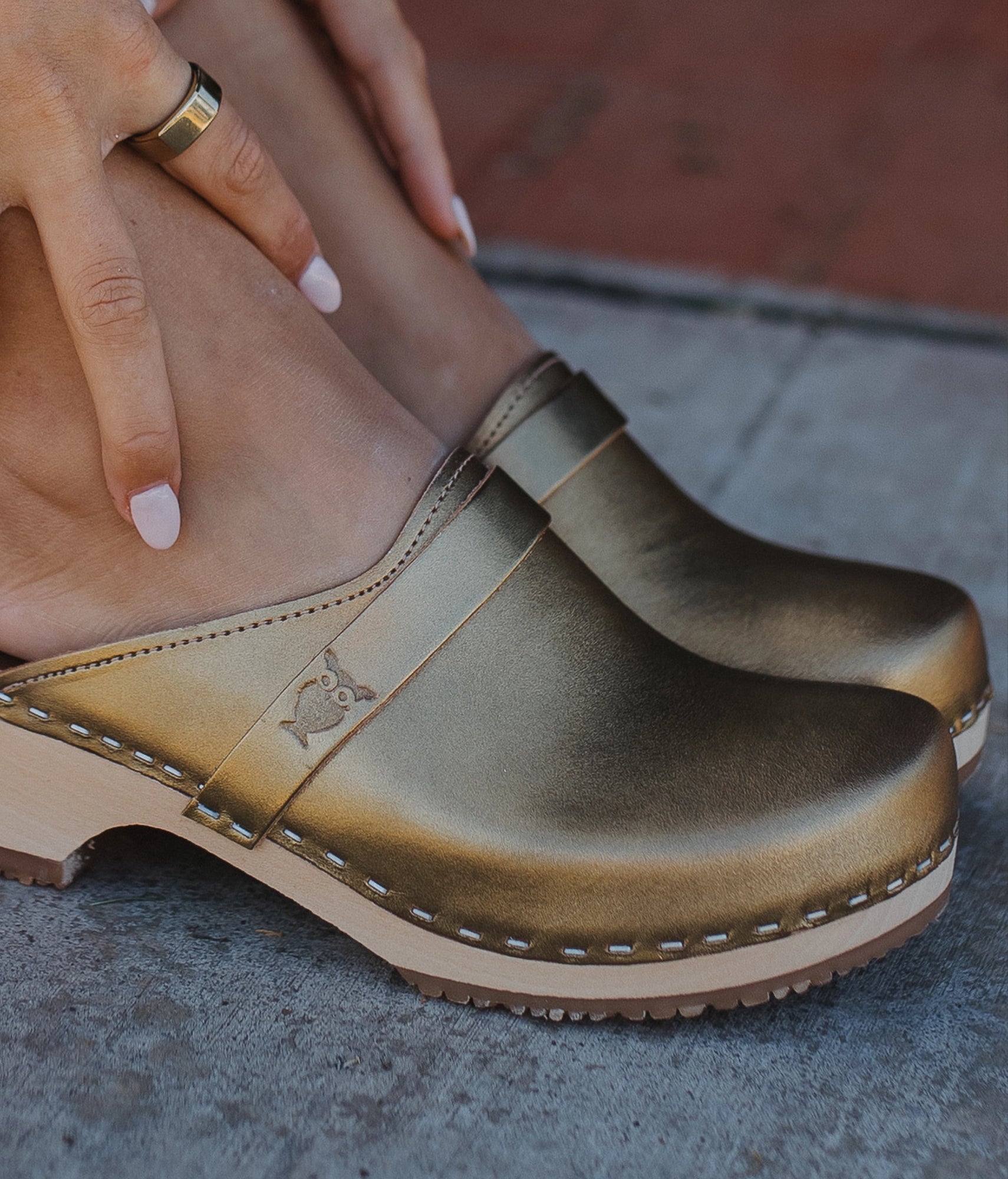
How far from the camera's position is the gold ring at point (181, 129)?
0.76 m

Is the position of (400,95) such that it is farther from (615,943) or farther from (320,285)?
(615,943)

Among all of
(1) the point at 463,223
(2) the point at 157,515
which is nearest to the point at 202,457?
(2) the point at 157,515

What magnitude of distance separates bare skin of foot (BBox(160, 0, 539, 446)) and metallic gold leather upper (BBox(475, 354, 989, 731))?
0.04 m

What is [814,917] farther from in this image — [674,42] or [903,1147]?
[674,42]

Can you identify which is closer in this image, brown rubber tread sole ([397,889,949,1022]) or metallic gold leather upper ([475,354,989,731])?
brown rubber tread sole ([397,889,949,1022])

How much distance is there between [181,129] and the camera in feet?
2.52

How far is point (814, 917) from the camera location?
0.75m

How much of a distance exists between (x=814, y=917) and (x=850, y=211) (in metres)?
1.58

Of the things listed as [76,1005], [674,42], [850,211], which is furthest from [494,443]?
[674,42]

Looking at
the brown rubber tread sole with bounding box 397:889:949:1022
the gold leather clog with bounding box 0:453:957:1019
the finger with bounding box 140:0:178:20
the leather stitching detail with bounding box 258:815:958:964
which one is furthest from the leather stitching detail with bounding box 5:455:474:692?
the finger with bounding box 140:0:178:20

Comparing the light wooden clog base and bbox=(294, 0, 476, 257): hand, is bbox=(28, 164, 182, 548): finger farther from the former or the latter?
bbox=(294, 0, 476, 257): hand

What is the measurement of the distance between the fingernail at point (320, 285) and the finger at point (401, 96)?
17cm

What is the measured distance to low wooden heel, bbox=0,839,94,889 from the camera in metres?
0.88

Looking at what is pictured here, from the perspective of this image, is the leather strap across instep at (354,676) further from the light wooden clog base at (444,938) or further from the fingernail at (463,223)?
the fingernail at (463,223)
